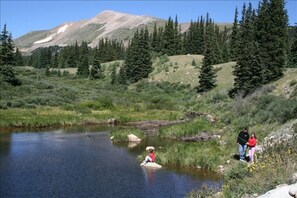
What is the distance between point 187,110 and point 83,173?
37.0 metres

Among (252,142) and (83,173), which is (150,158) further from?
(252,142)

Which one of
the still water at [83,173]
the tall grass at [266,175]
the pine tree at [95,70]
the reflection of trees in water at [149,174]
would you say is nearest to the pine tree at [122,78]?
the pine tree at [95,70]

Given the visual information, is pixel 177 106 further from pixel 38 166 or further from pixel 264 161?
pixel 264 161

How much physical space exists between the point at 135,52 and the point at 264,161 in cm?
8649

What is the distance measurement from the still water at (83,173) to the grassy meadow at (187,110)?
8.25 ft

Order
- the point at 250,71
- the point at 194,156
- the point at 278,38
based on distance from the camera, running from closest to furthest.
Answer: the point at 194,156, the point at 250,71, the point at 278,38

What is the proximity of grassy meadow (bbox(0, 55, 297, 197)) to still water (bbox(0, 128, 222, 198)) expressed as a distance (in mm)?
2516

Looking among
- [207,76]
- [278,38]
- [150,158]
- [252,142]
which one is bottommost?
[150,158]

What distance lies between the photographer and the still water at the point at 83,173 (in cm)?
2238

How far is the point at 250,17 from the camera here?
98.9 m

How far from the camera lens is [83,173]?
26.3 meters

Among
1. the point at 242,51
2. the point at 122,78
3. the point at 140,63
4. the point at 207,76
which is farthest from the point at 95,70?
the point at 242,51

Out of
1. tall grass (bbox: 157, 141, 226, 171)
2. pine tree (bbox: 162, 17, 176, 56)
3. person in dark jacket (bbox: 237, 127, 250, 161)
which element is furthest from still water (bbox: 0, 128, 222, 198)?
pine tree (bbox: 162, 17, 176, 56)

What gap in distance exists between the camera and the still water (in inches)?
881
